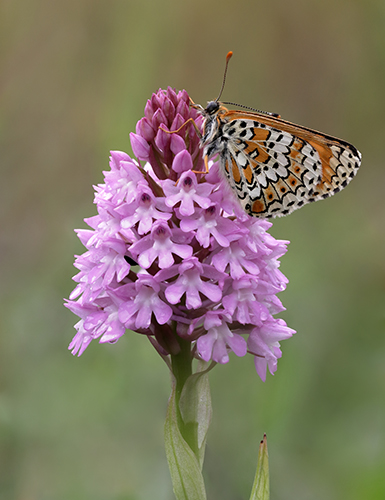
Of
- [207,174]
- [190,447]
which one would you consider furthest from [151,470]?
[207,174]

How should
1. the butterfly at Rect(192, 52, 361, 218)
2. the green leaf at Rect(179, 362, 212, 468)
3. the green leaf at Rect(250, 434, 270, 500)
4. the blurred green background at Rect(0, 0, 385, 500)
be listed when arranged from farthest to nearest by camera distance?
1. the blurred green background at Rect(0, 0, 385, 500)
2. the butterfly at Rect(192, 52, 361, 218)
3. the green leaf at Rect(179, 362, 212, 468)
4. the green leaf at Rect(250, 434, 270, 500)

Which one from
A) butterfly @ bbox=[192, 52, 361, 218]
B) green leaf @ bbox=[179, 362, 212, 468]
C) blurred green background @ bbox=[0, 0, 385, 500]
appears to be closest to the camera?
green leaf @ bbox=[179, 362, 212, 468]

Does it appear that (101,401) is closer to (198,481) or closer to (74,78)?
(198,481)

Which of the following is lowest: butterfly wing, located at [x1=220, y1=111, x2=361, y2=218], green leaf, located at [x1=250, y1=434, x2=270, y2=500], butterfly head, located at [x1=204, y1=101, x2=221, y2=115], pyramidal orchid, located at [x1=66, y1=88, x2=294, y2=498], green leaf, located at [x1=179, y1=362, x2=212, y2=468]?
green leaf, located at [x1=250, y1=434, x2=270, y2=500]

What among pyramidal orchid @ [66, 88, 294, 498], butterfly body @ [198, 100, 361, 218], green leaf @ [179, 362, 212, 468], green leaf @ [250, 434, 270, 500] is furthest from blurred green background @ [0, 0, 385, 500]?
butterfly body @ [198, 100, 361, 218]

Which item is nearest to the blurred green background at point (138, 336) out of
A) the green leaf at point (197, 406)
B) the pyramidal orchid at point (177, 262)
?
the green leaf at point (197, 406)

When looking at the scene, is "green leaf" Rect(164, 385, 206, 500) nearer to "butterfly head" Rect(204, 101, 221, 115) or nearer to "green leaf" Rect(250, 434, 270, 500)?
"green leaf" Rect(250, 434, 270, 500)

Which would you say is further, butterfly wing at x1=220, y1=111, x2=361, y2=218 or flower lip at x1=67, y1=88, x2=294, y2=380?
butterfly wing at x1=220, y1=111, x2=361, y2=218

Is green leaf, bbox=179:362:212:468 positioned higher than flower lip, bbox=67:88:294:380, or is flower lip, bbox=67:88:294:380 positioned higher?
flower lip, bbox=67:88:294:380

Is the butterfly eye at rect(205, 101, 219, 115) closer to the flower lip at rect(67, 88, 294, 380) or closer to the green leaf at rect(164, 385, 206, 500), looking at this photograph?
the flower lip at rect(67, 88, 294, 380)
